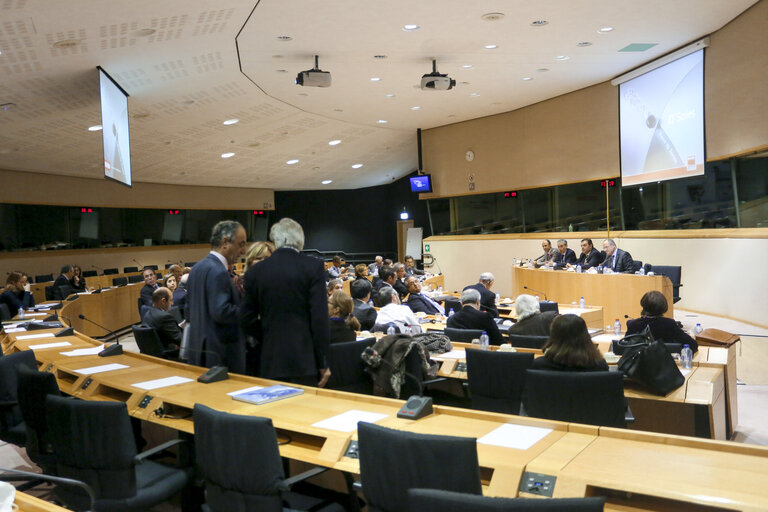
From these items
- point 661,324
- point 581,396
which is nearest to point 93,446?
point 581,396

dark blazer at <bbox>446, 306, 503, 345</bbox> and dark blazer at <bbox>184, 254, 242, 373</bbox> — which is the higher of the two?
dark blazer at <bbox>184, 254, 242, 373</bbox>

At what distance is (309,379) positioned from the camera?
12.7 feet

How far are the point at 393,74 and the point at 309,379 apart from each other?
7754 mm

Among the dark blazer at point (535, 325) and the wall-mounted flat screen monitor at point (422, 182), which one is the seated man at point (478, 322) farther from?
the wall-mounted flat screen monitor at point (422, 182)

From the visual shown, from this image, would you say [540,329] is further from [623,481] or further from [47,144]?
[47,144]

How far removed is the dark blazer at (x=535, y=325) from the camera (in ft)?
18.3

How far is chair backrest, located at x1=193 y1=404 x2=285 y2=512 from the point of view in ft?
8.23

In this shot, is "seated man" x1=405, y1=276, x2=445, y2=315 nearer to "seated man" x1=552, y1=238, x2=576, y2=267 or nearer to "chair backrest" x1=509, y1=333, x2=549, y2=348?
"chair backrest" x1=509, y1=333, x2=549, y2=348

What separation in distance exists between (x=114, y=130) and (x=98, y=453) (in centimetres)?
608

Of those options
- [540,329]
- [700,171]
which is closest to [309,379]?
[540,329]

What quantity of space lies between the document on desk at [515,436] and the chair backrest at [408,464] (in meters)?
0.50

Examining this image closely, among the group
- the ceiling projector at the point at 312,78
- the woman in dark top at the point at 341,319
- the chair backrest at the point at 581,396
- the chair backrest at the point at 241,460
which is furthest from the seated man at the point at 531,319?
the ceiling projector at the point at 312,78

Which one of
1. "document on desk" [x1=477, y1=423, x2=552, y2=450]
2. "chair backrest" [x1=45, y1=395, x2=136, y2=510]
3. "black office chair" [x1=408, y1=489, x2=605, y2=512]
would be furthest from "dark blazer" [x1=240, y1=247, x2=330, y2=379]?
"black office chair" [x1=408, y1=489, x2=605, y2=512]

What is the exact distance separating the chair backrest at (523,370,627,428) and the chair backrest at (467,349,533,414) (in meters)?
0.71
